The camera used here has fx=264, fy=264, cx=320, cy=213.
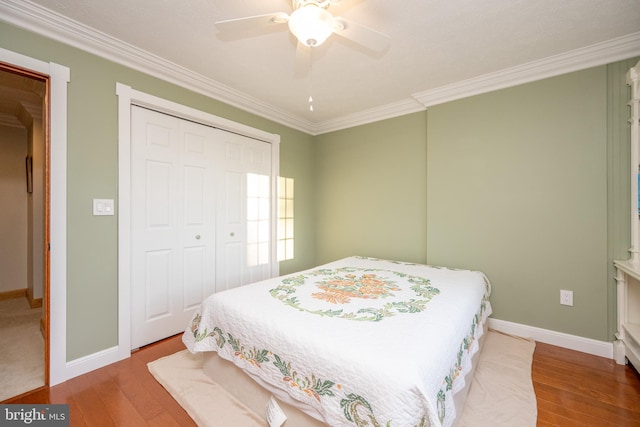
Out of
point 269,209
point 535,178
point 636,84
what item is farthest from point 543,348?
point 269,209

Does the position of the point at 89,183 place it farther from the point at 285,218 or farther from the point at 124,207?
the point at 285,218

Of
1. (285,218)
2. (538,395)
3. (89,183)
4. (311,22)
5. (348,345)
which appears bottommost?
(538,395)

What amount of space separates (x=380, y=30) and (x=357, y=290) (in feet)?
6.19

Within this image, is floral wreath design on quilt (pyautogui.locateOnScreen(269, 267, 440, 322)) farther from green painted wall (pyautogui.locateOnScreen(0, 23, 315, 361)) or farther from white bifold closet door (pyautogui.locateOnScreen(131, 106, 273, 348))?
green painted wall (pyautogui.locateOnScreen(0, 23, 315, 361))

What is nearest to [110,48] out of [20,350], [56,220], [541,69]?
[56,220]

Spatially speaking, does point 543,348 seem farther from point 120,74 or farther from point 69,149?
point 120,74

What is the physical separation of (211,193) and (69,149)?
113 cm

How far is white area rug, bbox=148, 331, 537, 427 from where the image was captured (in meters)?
1.47

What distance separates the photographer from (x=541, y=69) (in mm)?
2287

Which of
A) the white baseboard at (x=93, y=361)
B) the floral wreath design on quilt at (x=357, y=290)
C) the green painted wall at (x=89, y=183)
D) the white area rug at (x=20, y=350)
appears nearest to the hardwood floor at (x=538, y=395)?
the white baseboard at (x=93, y=361)

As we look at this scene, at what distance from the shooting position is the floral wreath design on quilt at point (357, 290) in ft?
4.99

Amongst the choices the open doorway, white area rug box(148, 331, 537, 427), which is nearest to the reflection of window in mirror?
white area rug box(148, 331, 537, 427)

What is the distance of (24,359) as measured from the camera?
205cm

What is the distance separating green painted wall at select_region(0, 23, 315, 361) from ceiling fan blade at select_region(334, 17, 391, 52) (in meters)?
1.81
